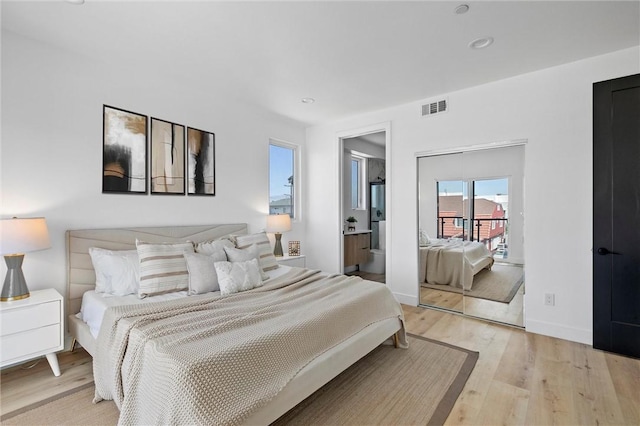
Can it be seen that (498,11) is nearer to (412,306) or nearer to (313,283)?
(313,283)

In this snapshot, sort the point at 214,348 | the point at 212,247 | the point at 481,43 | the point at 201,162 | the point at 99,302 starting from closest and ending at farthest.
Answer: the point at 214,348, the point at 99,302, the point at 481,43, the point at 212,247, the point at 201,162

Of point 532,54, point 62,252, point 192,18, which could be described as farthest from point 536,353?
point 62,252

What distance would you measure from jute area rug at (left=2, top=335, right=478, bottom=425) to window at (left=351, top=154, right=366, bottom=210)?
3.85 meters

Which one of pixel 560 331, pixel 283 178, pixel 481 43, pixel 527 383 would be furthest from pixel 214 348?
pixel 283 178

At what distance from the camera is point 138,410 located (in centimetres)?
155

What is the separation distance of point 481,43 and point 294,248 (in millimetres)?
3395

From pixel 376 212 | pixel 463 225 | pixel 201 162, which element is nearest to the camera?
pixel 201 162

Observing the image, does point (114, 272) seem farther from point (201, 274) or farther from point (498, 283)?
point (498, 283)

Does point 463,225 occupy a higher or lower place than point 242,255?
higher

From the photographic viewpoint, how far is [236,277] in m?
2.63

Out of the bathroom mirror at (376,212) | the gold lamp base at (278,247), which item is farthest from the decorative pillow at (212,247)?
the bathroom mirror at (376,212)

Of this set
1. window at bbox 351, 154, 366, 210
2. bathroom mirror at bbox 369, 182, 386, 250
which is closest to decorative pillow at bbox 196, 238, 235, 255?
window at bbox 351, 154, 366, 210

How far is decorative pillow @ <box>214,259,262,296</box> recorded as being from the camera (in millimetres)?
2588

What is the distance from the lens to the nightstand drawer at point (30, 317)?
2033mm
